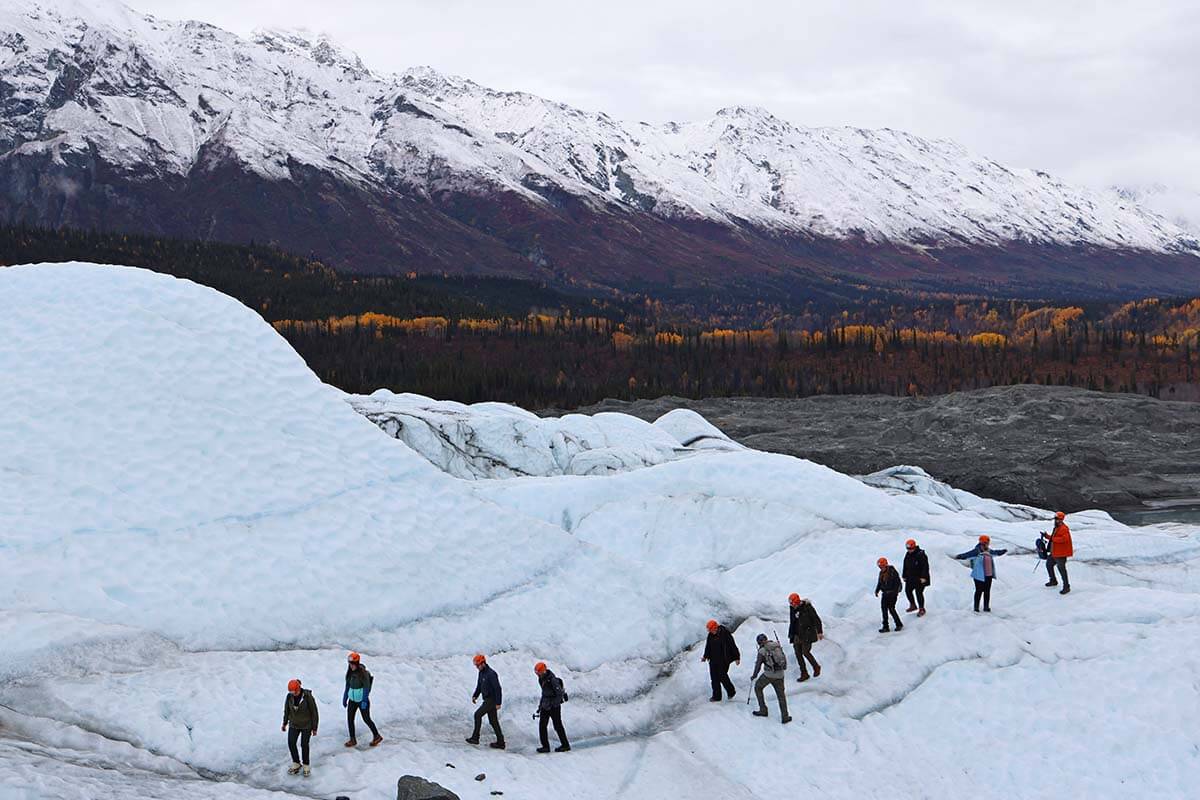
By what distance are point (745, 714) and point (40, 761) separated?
16158 mm

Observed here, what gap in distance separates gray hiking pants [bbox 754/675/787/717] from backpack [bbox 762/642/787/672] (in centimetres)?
38

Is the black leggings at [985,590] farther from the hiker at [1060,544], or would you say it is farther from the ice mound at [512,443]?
the ice mound at [512,443]

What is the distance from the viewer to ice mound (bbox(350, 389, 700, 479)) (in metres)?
62.5

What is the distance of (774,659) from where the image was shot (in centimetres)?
2312

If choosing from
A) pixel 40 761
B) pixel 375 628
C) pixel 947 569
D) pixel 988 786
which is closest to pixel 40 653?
pixel 40 761

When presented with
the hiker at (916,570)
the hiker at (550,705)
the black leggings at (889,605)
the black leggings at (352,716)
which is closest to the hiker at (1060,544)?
the hiker at (916,570)

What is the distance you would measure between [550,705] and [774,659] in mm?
5721

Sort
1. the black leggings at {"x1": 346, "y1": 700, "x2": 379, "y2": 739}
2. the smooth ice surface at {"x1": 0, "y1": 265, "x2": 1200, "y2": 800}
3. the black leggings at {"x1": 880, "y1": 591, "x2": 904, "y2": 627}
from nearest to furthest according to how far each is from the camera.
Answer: the black leggings at {"x1": 346, "y1": 700, "x2": 379, "y2": 739} → the smooth ice surface at {"x1": 0, "y1": 265, "x2": 1200, "y2": 800} → the black leggings at {"x1": 880, "y1": 591, "x2": 904, "y2": 627}

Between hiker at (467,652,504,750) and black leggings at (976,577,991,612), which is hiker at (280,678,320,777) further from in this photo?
black leggings at (976,577,991,612)

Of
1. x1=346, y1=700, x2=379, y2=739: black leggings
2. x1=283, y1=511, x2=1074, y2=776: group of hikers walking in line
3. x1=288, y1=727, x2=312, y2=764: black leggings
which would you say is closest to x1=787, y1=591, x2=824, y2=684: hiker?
x1=283, y1=511, x2=1074, y2=776: group of hikers walking in line

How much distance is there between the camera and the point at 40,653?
2155 cm

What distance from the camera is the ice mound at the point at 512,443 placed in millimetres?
62469

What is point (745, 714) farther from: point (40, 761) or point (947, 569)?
point (40, 761)

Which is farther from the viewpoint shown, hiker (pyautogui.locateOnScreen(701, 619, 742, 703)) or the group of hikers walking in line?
hiker (pyautogui.locateOnScreen(701, 619, 742, 703))
